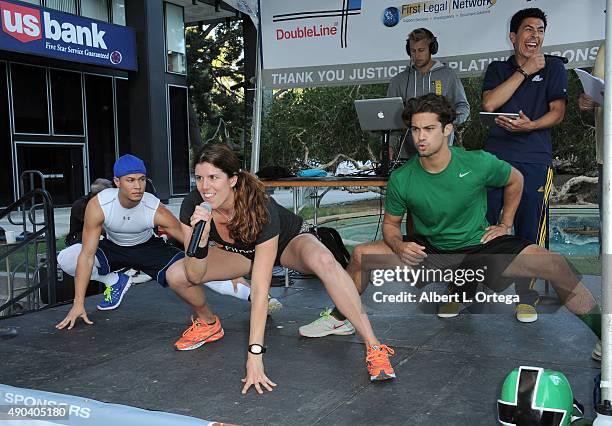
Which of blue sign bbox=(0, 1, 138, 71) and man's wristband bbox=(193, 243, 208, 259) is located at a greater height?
blue sign bbox=(0, 1, 138, 71)

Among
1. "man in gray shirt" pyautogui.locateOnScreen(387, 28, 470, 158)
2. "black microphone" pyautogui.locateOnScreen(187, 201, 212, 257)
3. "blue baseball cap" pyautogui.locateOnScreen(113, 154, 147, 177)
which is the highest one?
"man in gray shirt" pyautogui.locateOnScreen(387, 28, 470, 158)

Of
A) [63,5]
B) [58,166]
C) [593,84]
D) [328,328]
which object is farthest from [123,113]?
[593,84]

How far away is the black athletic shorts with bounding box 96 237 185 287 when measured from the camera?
4.28m

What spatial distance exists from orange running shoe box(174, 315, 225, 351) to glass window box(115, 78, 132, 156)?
39.9 feet

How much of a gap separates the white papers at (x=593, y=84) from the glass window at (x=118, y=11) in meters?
14.0

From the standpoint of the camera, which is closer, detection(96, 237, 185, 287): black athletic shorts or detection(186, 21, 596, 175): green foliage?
detection(96, 237, 185, 287): black athletic shorts

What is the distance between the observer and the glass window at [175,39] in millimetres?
15508

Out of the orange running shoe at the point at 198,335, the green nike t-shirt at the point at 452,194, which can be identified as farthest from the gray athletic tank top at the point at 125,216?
the green nike t-shirt at the point at 452,194

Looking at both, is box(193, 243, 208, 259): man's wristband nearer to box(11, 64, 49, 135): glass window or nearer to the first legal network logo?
the first legal network logo

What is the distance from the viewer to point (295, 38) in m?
5.27

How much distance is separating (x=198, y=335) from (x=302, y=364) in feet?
2.25

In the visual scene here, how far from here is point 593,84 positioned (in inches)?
92.6

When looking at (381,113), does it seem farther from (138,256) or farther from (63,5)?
(63,5)

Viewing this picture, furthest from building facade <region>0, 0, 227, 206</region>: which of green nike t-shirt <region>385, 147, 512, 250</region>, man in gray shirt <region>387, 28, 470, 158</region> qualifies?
green nike t-shirt <region>385, 147, 512, 250</region>
